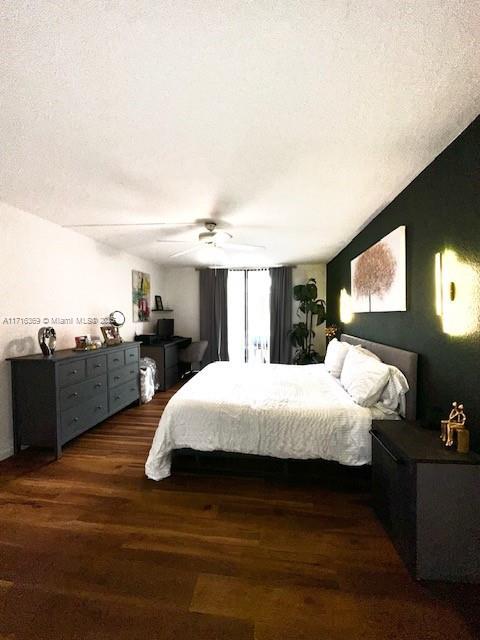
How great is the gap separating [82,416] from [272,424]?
6.84ft

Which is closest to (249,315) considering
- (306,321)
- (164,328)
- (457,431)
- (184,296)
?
(306,321)

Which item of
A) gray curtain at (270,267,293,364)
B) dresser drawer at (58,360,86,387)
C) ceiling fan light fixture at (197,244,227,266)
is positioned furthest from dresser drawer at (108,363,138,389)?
gray curtain at (270,267,293,364)

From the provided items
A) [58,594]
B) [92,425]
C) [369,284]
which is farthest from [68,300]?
[369,284]

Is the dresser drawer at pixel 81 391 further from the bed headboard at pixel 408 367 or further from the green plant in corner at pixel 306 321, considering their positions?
the green plant in corner at pixel 306 321

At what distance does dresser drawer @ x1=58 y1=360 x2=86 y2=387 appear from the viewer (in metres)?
2.64

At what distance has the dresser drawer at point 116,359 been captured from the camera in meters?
3.45

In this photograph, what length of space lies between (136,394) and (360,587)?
340 cm

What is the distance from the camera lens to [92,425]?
10.00 feet

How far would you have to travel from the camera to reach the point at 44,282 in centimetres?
306

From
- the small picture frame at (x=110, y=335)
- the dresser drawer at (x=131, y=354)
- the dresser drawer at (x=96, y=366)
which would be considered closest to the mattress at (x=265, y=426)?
the dresser drawer at (x=96, y=366)

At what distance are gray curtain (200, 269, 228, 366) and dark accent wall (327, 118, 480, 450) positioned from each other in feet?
12.1

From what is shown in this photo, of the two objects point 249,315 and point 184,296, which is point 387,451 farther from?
point 184,296

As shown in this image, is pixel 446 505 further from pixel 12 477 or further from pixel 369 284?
pixel 12 477

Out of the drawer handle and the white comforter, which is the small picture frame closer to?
the white comforter
